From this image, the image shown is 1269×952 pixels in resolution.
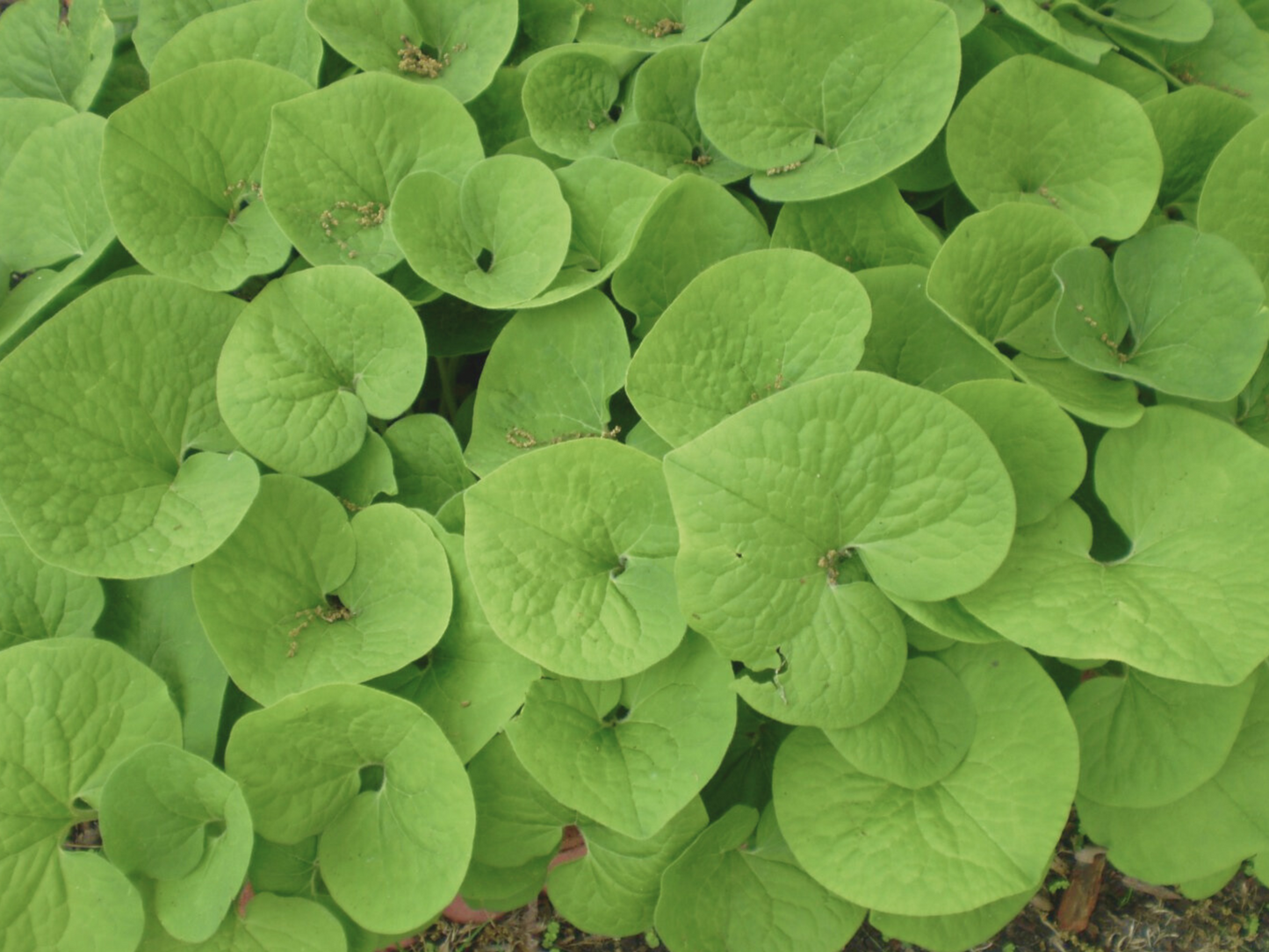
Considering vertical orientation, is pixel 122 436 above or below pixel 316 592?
above

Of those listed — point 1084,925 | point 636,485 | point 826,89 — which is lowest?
point 1084,925

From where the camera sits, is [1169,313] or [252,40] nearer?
[1169,313]

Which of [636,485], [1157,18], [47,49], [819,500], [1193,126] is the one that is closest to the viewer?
[819,500]

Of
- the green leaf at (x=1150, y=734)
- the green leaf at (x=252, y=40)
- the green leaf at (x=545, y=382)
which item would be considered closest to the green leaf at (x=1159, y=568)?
the green leaf at (x=1150, y=734)

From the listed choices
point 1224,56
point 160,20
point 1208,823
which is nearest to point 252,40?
point 160,20

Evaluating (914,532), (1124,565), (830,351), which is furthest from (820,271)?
(1124,565)

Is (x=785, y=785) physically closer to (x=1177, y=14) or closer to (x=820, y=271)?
(x=820, y=271)

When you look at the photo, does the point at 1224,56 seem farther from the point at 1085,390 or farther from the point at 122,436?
the point at 122,436
